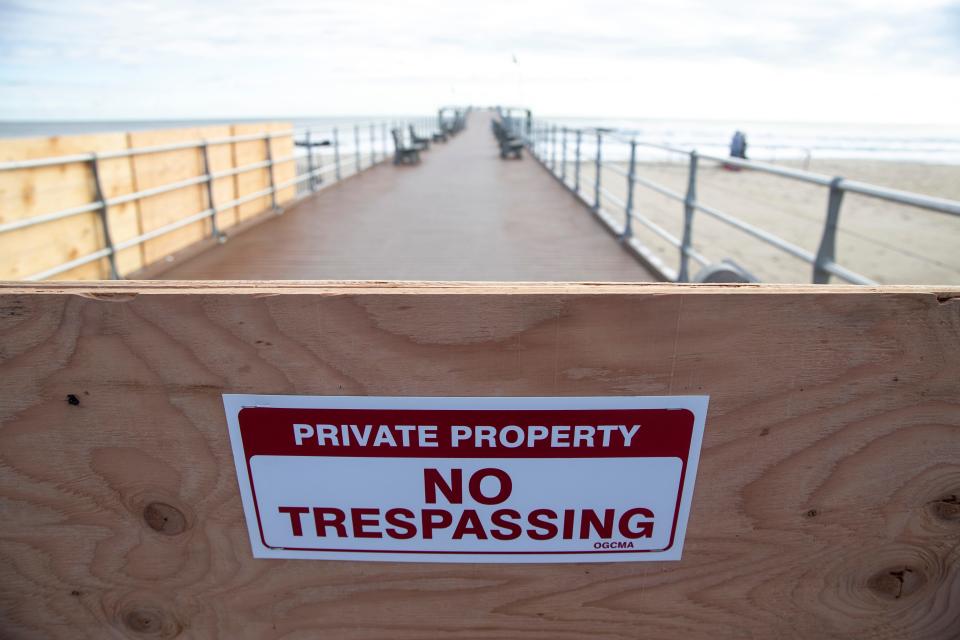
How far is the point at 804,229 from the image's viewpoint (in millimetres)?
12438

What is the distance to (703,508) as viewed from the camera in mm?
960

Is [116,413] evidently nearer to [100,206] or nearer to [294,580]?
[294,580]

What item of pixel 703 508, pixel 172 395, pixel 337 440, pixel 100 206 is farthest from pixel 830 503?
pixel 100 206

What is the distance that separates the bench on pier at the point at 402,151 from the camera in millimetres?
16383

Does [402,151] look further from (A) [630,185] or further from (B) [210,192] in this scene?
(A) [630,185]

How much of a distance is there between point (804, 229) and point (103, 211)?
39.8 feet

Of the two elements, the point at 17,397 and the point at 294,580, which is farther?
the point at 294,580

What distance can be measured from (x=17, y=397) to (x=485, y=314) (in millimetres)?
687

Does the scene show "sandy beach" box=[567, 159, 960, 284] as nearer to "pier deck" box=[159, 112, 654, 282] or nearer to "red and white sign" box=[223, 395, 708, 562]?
"pier deck" box=[159, 112, 654, 282]

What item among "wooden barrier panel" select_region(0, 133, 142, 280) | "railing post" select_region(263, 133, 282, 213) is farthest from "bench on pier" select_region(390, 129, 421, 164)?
"wooden barrier panel" select_region(0, 133, 142, 280)

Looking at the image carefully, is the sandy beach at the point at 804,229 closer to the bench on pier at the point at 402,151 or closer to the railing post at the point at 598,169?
the railing post at the point at 598,169

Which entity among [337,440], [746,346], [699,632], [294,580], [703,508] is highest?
[746,346]

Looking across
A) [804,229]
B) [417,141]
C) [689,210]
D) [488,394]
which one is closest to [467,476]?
[488,394]

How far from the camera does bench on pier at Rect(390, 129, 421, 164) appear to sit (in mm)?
16383
